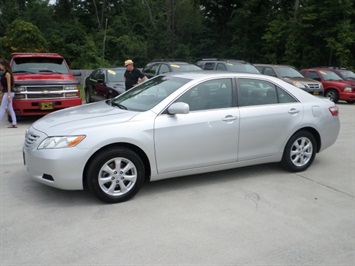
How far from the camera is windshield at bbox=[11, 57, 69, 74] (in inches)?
410

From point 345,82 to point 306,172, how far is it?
12.2 meters

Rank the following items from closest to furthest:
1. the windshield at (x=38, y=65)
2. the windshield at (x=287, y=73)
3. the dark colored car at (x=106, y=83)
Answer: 1. the windshield at (x=38, y=65)
2. the dark colored car at (x=106, y=83)
3. the windshield at (x=287, y=73)

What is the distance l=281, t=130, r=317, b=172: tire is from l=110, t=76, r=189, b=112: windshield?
6.31 feet

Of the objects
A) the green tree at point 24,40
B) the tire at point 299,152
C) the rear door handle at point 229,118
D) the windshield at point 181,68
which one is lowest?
the tire at point 299,152

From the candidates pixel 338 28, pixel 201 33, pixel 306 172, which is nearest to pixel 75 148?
pixel 306 172

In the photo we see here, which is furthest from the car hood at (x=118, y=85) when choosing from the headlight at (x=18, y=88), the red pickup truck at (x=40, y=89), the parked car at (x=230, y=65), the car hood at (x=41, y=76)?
the parked car at (x=230, y=65)

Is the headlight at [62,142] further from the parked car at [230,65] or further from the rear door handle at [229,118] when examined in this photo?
the parked car at [230,65]

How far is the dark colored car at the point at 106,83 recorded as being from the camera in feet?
37.5

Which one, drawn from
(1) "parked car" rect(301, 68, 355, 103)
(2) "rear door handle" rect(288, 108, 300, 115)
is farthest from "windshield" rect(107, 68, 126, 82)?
(1) "parked car" rect(301, 68, 355, 103)

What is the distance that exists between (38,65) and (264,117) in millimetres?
7621

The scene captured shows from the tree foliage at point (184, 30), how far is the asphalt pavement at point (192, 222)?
25145 mm

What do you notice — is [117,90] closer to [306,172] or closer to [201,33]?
[306,172]

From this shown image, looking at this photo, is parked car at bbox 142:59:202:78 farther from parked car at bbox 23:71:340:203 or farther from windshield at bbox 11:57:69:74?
parked car at bbox 23:71:340:203

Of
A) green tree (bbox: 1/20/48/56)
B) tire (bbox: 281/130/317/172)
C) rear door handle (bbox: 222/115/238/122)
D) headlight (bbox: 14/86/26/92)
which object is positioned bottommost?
tire (bbox: 281/130/317/172)
